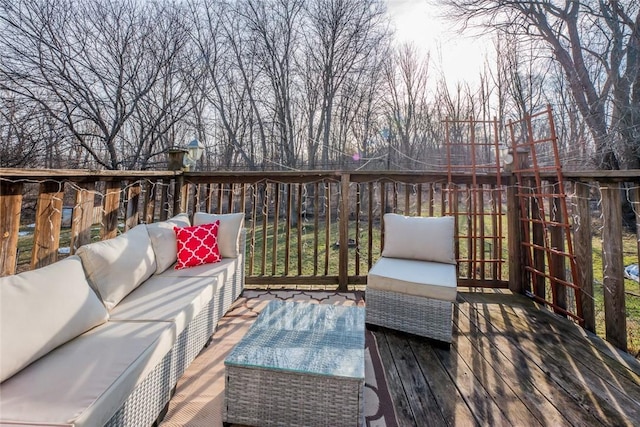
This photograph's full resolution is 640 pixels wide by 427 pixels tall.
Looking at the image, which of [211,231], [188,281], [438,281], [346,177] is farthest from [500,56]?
[188,281]

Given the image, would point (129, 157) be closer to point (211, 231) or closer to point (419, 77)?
point (211, 231)

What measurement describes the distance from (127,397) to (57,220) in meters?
1.52

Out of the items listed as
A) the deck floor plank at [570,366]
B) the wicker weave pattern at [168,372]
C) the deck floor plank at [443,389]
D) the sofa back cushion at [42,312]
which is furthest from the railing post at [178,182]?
the deck floor plank at [570,366]

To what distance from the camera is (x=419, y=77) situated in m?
9.11

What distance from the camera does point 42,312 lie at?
3.70 feet

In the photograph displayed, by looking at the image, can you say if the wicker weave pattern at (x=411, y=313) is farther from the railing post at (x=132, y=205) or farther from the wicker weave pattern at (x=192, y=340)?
the railing post at (x=132, y=205)

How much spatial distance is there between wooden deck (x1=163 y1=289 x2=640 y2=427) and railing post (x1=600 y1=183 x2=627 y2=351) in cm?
13

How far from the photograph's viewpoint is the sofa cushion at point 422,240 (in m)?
2.51

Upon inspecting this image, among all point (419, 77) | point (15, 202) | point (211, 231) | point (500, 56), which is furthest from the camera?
point (419, 77)

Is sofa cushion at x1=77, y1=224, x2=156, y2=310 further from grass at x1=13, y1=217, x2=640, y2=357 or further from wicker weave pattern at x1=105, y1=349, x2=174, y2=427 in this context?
grass at x1=13, y1=217, x2=640, y2=357

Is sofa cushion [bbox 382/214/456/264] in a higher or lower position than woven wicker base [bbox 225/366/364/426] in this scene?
higher

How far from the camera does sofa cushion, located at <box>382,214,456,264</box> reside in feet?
8.25

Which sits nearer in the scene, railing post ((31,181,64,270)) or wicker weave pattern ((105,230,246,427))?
wicker weave pattern ((105,230,246,427))

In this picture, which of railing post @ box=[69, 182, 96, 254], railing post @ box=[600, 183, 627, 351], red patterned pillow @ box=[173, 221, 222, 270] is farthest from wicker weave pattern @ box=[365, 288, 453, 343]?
railing post @ box=[69, 182, 96, 254]
